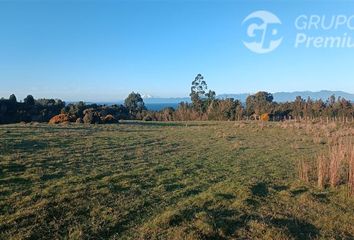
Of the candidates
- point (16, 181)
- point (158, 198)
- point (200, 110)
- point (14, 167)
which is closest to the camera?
point (158, 198)

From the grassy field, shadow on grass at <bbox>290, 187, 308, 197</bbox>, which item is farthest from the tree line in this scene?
shadow on grass at <bbox>290, 187, 308, 197</bbox>

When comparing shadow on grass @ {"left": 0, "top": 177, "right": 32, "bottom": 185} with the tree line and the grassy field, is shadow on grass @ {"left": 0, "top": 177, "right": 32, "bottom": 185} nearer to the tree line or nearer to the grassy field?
the grassy field

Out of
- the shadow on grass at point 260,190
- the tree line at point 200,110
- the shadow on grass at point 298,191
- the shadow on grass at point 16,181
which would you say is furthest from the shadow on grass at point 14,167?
the tree line at point 200,110

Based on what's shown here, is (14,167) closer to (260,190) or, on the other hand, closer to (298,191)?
(260,190)

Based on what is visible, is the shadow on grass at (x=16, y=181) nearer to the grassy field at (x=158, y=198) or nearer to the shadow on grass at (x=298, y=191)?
the grassy field at (x=158, y=198)

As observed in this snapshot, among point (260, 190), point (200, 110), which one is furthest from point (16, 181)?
point (200, 110)

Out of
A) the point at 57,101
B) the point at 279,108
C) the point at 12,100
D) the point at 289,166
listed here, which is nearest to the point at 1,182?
the point at 289,166

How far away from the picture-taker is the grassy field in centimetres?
550

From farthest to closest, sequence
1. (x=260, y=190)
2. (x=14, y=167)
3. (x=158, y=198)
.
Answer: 1. (x=14, y=167)
2. (x=260, y=190)
3. (x=158, y=198)

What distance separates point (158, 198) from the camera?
6.95 metres

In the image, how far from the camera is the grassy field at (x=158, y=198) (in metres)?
5.50

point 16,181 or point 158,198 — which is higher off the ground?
point 16,181

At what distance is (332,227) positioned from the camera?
19.5 feet

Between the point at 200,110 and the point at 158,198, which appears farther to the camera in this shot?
the point at 200,110
